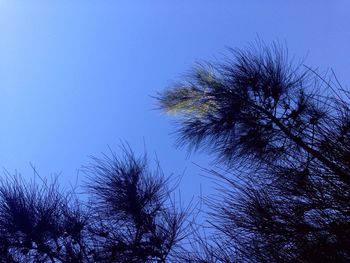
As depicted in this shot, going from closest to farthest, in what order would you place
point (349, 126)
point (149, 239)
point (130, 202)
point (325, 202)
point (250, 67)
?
point (325, 202)
point (349, 126)
point (149, 239)
point (130, 202)
point (250, 67)

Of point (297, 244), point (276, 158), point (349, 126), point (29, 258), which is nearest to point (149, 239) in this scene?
point (29, 258)

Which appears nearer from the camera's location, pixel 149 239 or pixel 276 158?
pixel 149 239

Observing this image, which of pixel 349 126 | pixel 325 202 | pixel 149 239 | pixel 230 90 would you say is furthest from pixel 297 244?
pixel 230 90

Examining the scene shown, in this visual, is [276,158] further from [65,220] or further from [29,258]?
[29,258]

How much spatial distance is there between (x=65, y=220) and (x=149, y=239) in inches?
28.9

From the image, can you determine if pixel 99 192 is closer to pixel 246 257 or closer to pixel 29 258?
pixel 29 258

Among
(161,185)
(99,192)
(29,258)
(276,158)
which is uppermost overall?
(276,158)

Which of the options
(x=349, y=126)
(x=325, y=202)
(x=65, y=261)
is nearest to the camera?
(x=325, y=202)

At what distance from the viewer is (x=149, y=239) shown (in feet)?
11.8

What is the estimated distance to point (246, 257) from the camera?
2254 millimetres

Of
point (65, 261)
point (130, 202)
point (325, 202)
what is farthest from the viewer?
point (130, 202)

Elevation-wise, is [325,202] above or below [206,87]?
below

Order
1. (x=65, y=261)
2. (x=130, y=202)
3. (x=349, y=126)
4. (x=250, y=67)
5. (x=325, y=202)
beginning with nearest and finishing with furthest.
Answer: (x=325, y=202), (x=349, y=126), (x=65, y=261), (x=130, y=202), (x=250, y=67)

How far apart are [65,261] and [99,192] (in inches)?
29.8
